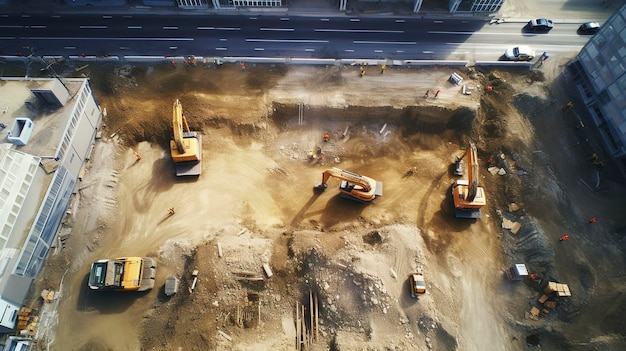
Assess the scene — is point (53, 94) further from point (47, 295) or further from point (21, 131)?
point (47, 295)

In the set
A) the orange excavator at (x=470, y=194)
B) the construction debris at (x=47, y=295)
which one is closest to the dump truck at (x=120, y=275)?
the construction debris at (x=47, y=295)

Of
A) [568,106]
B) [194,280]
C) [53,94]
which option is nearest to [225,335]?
[194,280]

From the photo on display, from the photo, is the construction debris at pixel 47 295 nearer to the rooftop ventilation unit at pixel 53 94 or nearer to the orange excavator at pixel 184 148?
the orange excavator at pixel 184 148

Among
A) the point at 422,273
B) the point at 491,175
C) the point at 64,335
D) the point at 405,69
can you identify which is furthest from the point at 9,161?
the point at 491,175

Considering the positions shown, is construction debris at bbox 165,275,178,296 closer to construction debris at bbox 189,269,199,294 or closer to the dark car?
construction debris at bbox 189,269,199,294

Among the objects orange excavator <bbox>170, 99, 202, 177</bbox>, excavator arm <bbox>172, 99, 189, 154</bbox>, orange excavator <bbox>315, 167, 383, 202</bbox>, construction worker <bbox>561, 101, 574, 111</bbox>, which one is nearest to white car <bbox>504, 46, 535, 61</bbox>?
construction worker <bbox>561, 101, 574, 111</bbox>

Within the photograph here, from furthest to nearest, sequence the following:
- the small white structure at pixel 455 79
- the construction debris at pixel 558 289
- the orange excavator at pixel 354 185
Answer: the small white structure at pixel 455 79
the orange excavator at pixel 354 185
the construction debris at pixel 558 289

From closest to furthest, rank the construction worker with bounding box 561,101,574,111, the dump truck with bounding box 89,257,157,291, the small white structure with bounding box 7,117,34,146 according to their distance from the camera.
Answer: the dump truck with bounding box 89,257,157,291
the small white structure with bounding box 7,117,34,146
the construction worker with bounding box 561,101,574,111
